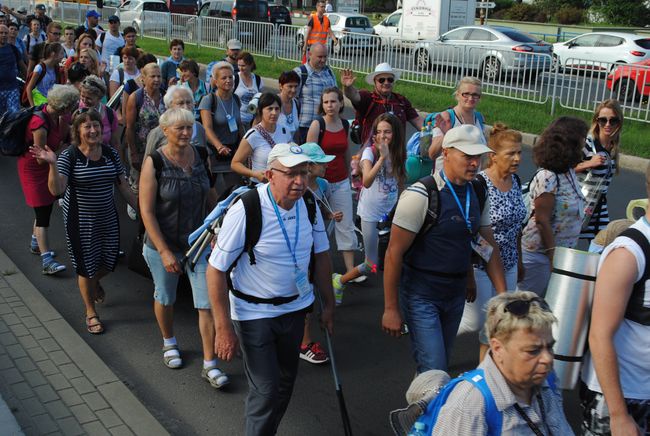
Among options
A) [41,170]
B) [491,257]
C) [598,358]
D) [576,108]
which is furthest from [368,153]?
[576,108]

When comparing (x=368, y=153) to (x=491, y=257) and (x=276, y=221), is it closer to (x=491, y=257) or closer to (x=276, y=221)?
(x=491, y=257)

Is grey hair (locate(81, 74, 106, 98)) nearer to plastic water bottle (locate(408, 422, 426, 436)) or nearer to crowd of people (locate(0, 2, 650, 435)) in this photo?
crowd of people (locate(0, 2, 650, 435))

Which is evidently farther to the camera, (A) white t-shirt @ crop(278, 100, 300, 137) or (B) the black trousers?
(A) white t-shirt @ crop(278, 100, 300, 137)

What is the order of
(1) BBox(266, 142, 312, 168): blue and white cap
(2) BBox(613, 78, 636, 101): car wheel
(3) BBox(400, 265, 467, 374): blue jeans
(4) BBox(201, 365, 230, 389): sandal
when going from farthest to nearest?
(2) BBox(613, 78, 636, 101): car wheel
(4) BBox(201, 365, 230, 389): sandal
(3) BBox(400, 265, 467, 374): blue jeans
(1) BBox(266, 142, 312, 168): blue and white cap

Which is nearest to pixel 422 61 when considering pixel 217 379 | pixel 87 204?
pixel 87 204

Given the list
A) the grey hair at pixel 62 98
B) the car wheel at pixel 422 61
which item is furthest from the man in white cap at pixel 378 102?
the car wheel at pixel 422 61

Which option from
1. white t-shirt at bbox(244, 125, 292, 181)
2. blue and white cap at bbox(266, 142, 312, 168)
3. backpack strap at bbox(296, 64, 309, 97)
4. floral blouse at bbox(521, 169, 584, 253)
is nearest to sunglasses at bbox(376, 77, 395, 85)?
backpack strap at bbox(296, 64, 309, 97)

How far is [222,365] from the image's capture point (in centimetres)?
562

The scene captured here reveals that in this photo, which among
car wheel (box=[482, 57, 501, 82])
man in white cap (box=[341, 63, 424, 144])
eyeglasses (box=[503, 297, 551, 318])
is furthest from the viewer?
car wheel (box=[482, 57, 501, 82])

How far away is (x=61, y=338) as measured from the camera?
19.0 feet

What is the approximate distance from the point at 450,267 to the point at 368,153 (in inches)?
92.5

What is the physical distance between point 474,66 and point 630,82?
394 centimetres

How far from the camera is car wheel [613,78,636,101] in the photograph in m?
15.1

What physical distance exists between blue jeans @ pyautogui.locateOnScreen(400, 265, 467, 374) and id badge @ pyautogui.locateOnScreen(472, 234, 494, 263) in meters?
0.20
